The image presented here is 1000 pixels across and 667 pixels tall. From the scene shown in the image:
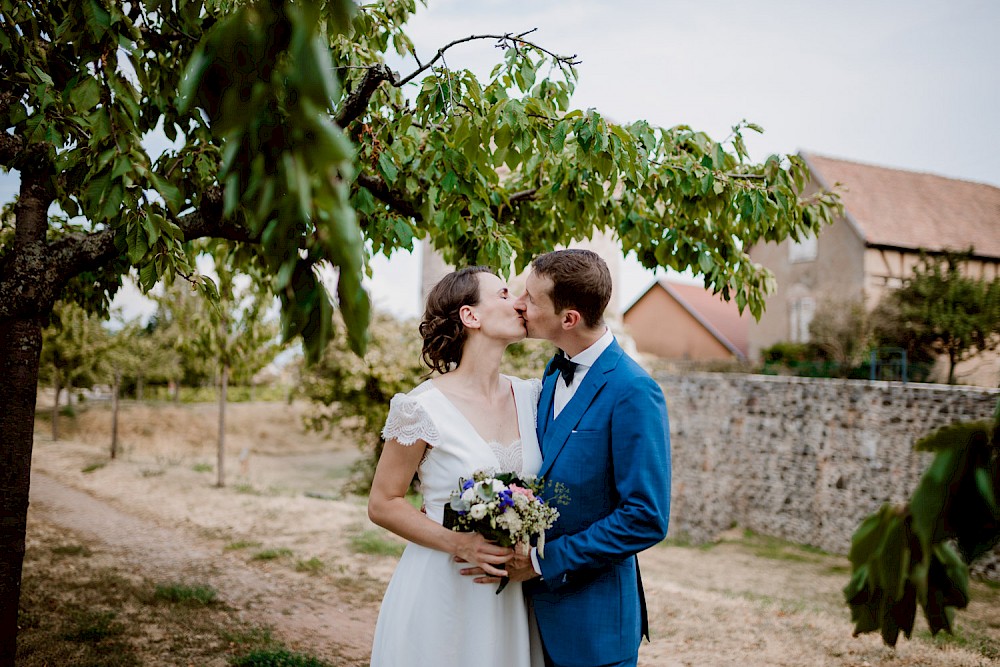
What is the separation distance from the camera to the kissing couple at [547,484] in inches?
95.4

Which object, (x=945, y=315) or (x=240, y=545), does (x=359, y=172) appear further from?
(x=945, y=315)

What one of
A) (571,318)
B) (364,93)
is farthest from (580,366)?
(364,93)

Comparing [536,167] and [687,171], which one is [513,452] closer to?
[687,171]

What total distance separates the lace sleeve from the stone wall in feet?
30.5

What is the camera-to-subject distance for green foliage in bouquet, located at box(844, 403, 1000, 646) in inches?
42.6

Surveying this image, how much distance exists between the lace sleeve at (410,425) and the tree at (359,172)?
0.66m

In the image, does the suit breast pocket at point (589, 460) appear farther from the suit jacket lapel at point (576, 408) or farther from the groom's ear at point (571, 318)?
the groom's ear at point (571, 318)

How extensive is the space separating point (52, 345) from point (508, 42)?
48.8 feet

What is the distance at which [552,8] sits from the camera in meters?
4.41

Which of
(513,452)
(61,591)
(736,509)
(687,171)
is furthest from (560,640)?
(736,509)

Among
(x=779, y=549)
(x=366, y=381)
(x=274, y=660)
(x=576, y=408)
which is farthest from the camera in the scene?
(x=366, y=381)

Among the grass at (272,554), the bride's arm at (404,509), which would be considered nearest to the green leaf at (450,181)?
the bride's arm at (404,509)

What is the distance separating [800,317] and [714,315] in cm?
531

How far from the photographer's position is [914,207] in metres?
24.5
